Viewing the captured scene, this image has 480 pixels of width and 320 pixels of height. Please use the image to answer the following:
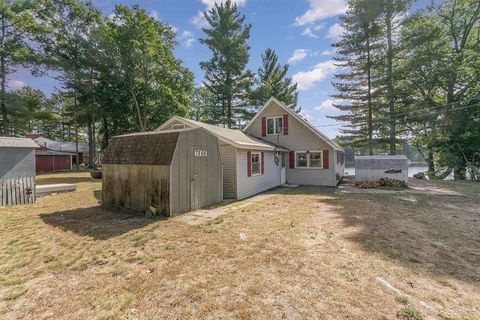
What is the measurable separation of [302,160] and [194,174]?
943 cm

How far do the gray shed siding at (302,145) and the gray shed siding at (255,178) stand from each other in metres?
1.68

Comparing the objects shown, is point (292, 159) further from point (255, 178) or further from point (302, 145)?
point (255, 178)

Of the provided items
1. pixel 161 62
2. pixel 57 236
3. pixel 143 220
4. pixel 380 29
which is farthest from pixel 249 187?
pixel 380 29

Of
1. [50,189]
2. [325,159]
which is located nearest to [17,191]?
[50,189]

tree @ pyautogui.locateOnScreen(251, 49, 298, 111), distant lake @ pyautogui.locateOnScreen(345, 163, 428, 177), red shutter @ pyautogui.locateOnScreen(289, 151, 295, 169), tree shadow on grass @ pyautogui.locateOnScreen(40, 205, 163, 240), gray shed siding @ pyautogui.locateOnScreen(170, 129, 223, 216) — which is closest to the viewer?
tree shadow on grass @ pyautogui.locateOnScreen(40, 205, 163, 240)

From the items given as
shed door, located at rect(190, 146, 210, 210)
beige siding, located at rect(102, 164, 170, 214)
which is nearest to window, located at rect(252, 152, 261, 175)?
shed door, located at rect(190, 146, 210, 210)

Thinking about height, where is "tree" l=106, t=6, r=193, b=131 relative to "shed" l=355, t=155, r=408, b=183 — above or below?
above

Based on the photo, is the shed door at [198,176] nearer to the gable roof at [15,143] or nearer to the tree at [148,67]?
the gable roof at [15,143]

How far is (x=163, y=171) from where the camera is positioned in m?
6.58

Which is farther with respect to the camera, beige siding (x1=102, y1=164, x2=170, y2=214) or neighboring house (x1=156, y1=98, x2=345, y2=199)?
neighboring house (x1=156, y1=98, x2=345, y2=199)

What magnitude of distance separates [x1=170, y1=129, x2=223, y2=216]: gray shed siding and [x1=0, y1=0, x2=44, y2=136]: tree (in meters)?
23.5

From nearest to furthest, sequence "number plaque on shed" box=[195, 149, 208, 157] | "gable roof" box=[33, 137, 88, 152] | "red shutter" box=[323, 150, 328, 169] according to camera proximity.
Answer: "number plaque on shed" box=[195, 149, 208, 157] → "red shutter" box=[323, 150, 328, 169] → "gable roof" box=[33, 137, 88, 152]

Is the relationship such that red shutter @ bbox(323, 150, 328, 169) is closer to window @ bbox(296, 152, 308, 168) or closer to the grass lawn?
window @ bbox(296, 152, 308, 168)

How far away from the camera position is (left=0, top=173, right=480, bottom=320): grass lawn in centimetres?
273
